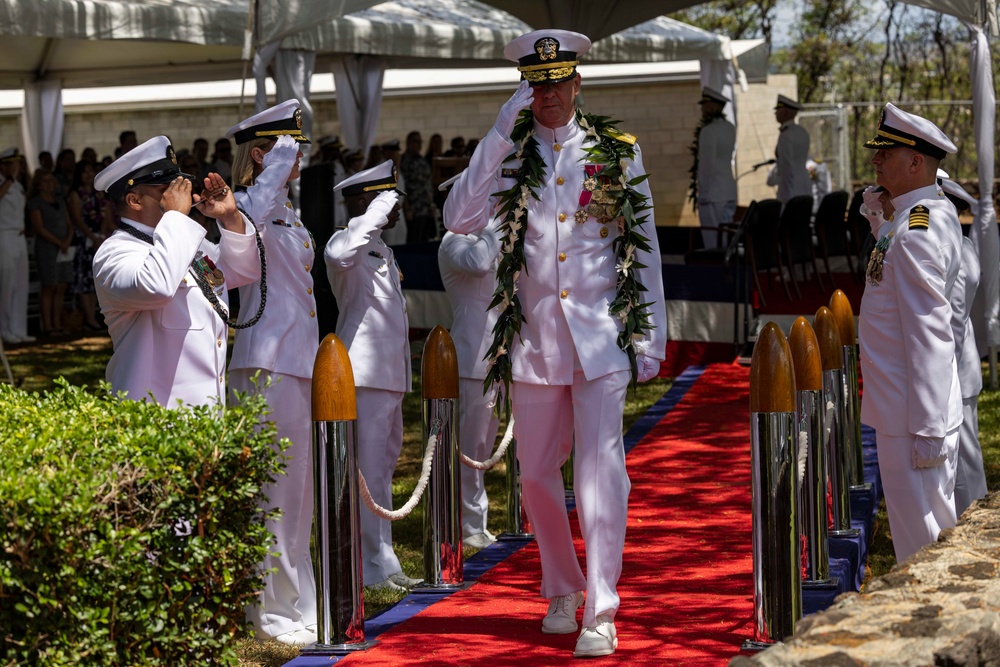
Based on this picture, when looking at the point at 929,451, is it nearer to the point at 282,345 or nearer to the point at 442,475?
the point at 442,475

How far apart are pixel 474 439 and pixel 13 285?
9967 millimetres

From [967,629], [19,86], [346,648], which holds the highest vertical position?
[19,86]

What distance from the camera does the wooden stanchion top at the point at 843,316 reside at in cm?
754

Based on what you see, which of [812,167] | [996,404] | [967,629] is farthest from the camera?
[812,167]

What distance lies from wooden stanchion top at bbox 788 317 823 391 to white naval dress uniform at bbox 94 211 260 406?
2.26 metres

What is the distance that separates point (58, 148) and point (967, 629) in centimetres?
1960

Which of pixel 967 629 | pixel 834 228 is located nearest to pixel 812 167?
pixel 834 228

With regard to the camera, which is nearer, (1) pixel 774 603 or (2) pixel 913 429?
(1) pixel 774 603

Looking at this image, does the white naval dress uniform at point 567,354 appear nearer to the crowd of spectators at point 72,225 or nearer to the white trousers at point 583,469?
the white trousers at point 583,469

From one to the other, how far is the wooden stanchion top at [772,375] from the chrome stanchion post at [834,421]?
2.08 metres

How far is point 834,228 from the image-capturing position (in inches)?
604

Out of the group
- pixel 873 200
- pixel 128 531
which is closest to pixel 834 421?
pixel 873 200

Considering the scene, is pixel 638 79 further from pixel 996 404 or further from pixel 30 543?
pixel 30 543

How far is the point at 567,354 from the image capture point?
4.96 metres
